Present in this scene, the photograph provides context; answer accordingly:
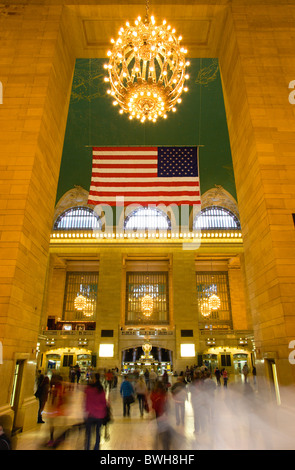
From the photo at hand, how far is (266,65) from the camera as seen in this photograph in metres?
7.80

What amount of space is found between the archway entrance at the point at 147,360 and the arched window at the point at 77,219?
1094 centimetres

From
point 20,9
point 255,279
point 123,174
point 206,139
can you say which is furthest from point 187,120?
point 255,279

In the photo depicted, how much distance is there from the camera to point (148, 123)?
54.6 feet

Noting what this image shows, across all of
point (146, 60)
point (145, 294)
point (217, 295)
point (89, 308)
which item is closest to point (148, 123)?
point (146, 60)

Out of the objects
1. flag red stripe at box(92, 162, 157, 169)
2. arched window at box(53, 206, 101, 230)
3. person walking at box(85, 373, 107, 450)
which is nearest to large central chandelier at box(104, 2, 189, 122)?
flag red stripe at box(92, 162, 157, 169)

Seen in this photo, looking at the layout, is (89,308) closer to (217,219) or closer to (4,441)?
(217,219)

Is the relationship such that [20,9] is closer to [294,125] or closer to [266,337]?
[294,125]

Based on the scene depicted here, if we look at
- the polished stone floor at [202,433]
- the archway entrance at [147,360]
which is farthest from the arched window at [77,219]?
the polished stone floor at [202,433]

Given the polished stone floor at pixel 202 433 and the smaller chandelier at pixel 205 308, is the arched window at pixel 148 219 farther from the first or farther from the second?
the polished stone floor at pixel 202 433

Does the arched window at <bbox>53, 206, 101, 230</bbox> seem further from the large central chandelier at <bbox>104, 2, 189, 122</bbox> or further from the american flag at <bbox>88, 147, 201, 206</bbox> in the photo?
the large central chandelier at <bbox>104, 2, 189, 122</bbox>

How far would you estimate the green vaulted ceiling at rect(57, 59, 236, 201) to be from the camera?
551 inches

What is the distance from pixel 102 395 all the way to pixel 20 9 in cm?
1071

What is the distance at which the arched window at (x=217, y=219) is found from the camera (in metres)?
24.6

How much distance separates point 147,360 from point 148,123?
56.2ft
